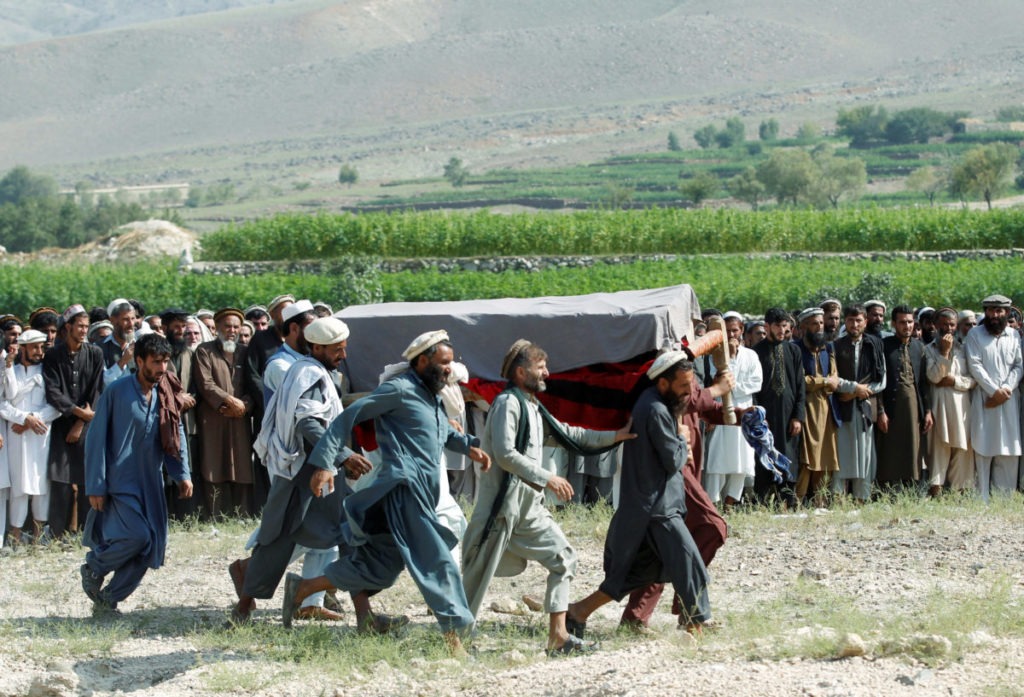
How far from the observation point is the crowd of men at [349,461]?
7004 mm

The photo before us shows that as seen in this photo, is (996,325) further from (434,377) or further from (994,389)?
(434,377)

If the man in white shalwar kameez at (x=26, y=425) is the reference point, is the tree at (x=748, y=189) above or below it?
above

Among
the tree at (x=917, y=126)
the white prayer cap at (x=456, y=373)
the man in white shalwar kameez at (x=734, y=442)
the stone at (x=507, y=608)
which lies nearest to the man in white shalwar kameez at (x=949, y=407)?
the man in white shalwar kameez at (x=734, y=442)

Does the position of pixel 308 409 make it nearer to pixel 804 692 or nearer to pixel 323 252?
pixel 804 692

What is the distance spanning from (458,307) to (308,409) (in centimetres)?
378

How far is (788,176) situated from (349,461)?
256 ft

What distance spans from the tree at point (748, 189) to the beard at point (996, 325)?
72.2 m

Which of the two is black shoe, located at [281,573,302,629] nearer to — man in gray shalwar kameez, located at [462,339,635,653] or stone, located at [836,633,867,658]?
man in gray shalwar kameez, located at [462,339,635,653]

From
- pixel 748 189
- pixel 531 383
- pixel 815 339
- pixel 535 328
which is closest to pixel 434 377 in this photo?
pixel 531 383

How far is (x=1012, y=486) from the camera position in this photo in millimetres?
11945

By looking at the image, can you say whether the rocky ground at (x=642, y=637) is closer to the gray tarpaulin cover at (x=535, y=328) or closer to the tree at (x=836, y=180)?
the gray tarpaulin cover at (x=535, y=328)

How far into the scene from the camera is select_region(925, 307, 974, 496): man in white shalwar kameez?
1167cm

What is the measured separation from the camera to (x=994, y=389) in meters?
11.5

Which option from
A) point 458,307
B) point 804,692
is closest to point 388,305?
point 458,307
